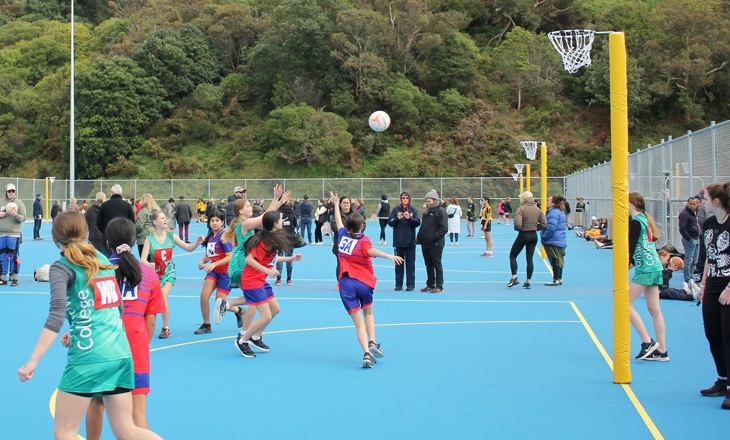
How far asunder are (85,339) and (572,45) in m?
9.77

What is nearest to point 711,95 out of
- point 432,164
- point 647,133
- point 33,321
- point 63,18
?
point 647,133

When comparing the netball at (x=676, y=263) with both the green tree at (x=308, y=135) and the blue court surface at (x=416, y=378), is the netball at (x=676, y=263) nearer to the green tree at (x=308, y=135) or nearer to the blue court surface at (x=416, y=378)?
the blue court surface at (x=416, y=378)

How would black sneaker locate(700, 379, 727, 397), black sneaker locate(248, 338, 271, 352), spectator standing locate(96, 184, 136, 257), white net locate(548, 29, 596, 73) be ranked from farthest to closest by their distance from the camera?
spectator standing locate(96, 184, 136, 257) < white net locate(548, 29, 596, 73) < black sneaker locate(248, 338, 271, 352) < black sneaker locate(700, 379, 727, 397)

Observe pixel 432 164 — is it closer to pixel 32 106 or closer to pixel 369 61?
pixel 369 61

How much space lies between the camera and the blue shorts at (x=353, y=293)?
8891mm

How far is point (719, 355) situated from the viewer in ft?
24.1

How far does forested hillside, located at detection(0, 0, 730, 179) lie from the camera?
6144 centimetres

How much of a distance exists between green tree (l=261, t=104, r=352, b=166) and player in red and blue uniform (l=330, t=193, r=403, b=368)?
166 feet

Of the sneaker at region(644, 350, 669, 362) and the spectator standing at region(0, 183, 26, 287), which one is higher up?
the spectator standing at region(0, 183, 26, 287)

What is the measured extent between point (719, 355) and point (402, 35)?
64.5 metres

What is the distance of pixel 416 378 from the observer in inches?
323

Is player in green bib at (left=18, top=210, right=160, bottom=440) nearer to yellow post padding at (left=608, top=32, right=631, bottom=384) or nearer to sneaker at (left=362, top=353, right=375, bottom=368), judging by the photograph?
sneaker at (left=362, top=353, right=375, bottom=368)

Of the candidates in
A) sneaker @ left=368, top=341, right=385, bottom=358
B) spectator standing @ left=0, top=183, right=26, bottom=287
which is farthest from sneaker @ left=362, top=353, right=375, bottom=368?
spectator standing @ left=0, top=183, right=26, bottom=287

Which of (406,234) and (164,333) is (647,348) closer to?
(164,333)
